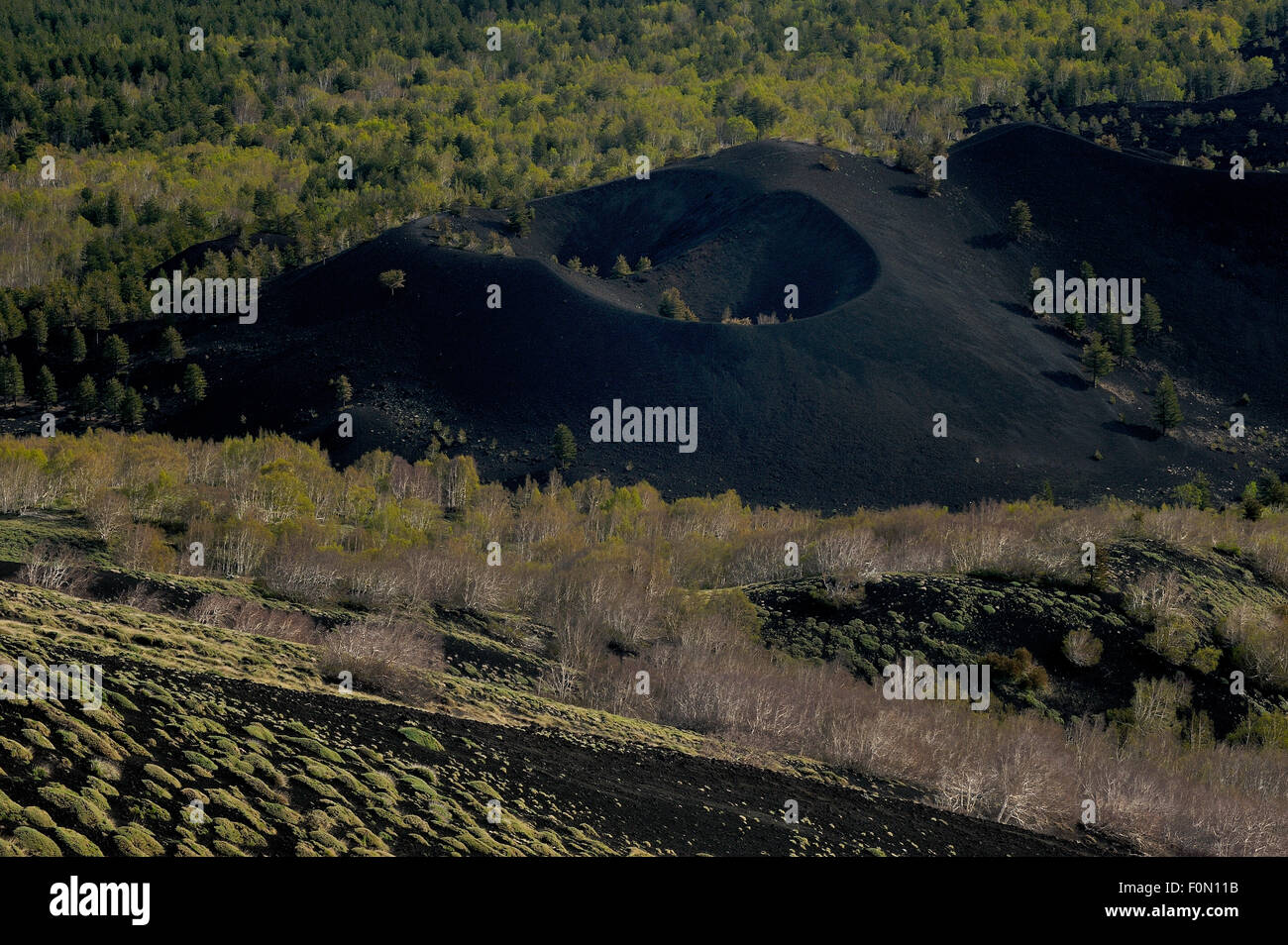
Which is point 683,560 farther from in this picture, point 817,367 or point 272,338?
point 272,338

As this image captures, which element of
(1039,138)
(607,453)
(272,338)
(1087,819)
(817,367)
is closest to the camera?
(1087,819)

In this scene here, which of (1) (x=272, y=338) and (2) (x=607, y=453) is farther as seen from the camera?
(1) (x=272, y=338)

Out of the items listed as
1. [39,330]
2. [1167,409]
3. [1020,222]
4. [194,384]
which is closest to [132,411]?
[194,384]

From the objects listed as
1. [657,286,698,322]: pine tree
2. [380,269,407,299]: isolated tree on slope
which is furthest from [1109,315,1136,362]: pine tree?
[380,269,407,299]: isolated tree on slope

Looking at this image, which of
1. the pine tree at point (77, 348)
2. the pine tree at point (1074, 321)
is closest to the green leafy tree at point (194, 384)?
the pine tree at point (77, 348)

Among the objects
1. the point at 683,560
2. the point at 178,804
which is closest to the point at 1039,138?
the point at 683,560

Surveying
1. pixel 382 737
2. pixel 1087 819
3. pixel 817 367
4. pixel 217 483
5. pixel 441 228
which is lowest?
pixel 1087 819

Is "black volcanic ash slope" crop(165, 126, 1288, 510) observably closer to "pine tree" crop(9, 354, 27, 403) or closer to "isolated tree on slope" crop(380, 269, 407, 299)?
"isolated tree on slope" crop(380, 269, 407, 299)

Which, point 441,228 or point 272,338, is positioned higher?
point 441,228
